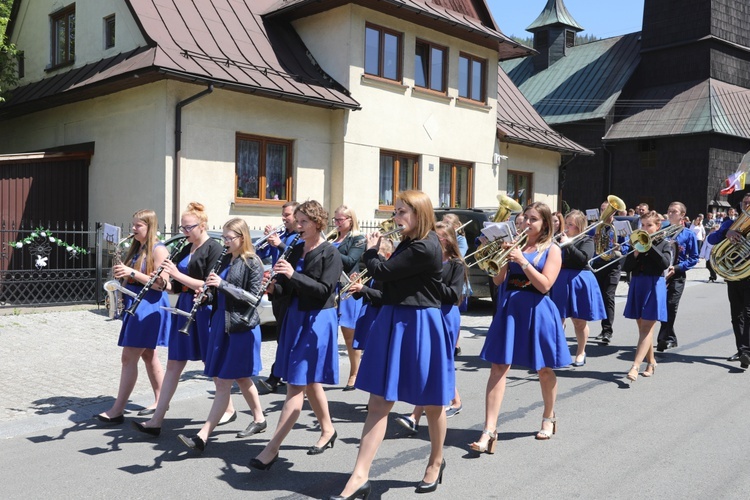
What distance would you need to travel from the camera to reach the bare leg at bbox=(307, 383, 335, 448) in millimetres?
4871

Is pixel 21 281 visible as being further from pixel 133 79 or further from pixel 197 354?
pixel 197 354

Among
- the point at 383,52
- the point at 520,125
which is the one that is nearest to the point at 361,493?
the point at 383,52

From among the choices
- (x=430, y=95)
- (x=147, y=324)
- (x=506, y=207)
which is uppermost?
(x=430, y=95)

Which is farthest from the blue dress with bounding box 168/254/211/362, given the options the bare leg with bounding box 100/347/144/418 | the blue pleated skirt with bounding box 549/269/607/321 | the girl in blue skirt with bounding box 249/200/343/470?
the blue pleated skirt with bounding box 549/269/607/321

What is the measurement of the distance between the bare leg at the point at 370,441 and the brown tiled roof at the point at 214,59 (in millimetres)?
10370

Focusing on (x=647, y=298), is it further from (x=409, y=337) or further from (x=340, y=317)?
(x=409, y=337)

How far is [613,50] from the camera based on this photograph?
129 ft

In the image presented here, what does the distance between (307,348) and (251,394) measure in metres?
0.98

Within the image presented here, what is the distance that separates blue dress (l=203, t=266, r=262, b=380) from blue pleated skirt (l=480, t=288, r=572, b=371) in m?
1.79

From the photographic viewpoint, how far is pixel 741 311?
841 centimetres

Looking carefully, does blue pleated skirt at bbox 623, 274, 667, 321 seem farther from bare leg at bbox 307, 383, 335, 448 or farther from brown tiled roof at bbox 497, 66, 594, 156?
brown tiled roof at bbox 497, 66, 594, 156

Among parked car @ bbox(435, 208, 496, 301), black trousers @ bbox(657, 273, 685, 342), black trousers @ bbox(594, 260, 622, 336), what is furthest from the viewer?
parked car @ bbox(435, 208, 496, 301)

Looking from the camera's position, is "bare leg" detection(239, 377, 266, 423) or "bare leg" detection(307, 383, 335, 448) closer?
"bare leg" detection(307, 383, 335, 448)

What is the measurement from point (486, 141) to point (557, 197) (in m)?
5.09
